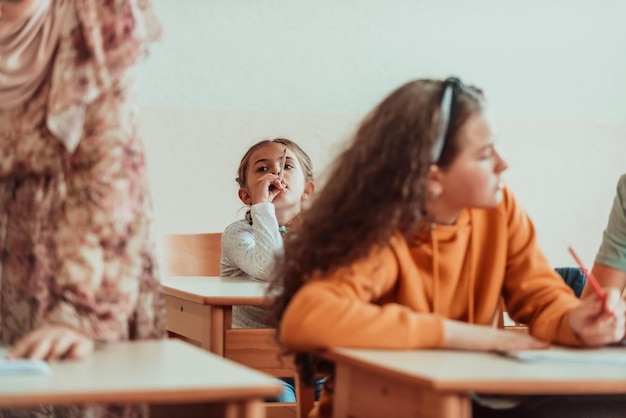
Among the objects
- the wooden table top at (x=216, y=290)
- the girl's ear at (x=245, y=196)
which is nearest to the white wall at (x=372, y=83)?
the girl's ear at (x=245, y=196)

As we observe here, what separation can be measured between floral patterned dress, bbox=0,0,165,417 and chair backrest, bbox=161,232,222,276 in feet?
6.34

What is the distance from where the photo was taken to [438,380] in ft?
4.28

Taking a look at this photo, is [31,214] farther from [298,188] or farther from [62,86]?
[298,188]

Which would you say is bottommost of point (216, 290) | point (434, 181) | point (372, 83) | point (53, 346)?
point (216, 290)

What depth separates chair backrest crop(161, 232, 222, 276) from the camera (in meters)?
3.48

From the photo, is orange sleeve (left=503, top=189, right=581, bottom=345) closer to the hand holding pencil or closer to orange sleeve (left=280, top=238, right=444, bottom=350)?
the hand holding pencil

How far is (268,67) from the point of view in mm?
4547

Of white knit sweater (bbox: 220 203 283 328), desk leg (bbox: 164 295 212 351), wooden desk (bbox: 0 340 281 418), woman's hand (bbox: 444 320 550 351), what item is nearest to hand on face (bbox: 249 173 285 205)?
white knit sweater (bbox: 220 203 283 328)

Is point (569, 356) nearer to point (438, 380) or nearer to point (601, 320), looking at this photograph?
point (601, 320)

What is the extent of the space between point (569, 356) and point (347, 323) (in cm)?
34

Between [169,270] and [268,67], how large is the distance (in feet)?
4.54

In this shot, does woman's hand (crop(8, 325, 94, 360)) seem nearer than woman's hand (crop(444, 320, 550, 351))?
Yes

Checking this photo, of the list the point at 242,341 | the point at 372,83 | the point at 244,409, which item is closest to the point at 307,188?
the point at 242,341

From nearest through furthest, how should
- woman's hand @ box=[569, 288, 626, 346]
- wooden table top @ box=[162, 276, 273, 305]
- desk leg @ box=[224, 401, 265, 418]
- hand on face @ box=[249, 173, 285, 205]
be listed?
desk leg @ box=[224, 401, 265, 418], woman's hand @ box=[569, 288, 626, 346], wooden table top @ box=[162, 276, 273, 305], hand on face @ box=[249, 173, 285, 205]
